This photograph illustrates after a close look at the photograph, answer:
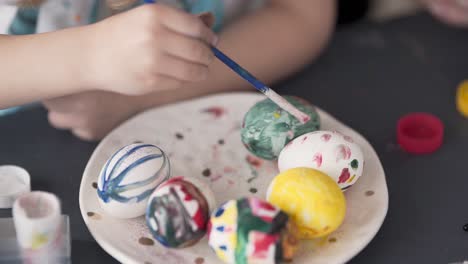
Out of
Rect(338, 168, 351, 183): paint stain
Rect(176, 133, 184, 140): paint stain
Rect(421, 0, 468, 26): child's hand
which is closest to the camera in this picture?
Rect(338, 168, 351, 183): paint stain

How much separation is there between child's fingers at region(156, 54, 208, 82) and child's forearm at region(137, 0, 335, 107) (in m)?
0.22

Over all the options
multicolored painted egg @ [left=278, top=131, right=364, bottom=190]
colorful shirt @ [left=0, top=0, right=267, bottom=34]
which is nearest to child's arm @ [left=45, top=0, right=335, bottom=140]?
colorful shirt @ [left=0, top=0, right=267, bottom=34]

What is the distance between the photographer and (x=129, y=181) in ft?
2.39

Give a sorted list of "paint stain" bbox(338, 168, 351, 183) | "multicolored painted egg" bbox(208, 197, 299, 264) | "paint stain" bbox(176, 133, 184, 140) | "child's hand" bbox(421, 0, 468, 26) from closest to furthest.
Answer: "multicolored painted egg" bbox(208, 197, 299, 264)
"paint stain" bbox(338, 168, 351, 183)
"paint stain" bbox(176, 133, 184, 140)
"child's hand" bbox(421, 0, 468, 26)

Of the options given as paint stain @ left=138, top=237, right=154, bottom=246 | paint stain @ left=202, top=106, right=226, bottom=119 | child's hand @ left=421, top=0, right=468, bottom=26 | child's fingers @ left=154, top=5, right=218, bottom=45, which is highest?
child's fingers @ left=154, top=5, right=218, bottom=45

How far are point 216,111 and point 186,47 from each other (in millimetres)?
227

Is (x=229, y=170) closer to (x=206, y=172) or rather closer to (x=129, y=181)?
(x=206, y=172)

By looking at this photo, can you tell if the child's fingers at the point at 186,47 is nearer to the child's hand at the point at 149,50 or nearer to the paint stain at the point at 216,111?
the child's hand at the point at 149,50

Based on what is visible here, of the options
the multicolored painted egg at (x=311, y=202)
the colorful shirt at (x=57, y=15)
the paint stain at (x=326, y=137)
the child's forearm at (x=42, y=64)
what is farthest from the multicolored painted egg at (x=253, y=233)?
the colorful shirt at (x=57, y=15)

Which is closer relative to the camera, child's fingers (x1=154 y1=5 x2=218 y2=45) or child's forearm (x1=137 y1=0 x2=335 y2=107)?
child's fingers (x1=154 y1=5 x2=218 y2=45)

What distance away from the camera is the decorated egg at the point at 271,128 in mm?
816

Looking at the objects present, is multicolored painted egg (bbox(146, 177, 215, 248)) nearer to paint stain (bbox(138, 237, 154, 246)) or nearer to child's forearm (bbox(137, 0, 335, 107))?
paint stain (bbox(138, 237, 154, 246))

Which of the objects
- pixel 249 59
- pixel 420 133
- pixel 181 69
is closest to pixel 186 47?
A: pixel 181 69

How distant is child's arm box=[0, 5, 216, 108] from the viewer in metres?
0.71
